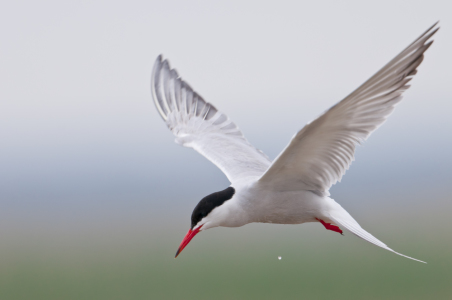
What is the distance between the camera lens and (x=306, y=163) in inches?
117

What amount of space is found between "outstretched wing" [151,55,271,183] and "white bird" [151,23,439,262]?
1 centimetres

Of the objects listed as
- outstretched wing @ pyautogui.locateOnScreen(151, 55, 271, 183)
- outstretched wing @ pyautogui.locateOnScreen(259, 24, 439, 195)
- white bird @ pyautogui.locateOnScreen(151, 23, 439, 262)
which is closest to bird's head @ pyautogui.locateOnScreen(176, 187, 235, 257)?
white bird @ pyautogui.locateOnScreen(151, 23, 439, 262)

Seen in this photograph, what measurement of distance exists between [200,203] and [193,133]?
1.29 m

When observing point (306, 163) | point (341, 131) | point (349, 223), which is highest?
point (341, 131)

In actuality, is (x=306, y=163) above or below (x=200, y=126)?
below

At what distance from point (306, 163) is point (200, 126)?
155cm

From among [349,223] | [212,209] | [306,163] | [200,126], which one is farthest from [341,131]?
[200,126]

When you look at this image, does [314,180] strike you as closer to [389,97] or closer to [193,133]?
[389,97]

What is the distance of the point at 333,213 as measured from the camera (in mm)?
3129

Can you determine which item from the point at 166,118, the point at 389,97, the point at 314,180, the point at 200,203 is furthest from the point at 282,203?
the point at 166,118

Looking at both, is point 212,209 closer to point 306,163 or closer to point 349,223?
point 306,163

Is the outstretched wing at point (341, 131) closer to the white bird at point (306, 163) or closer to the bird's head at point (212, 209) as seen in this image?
the white bird at point (306, 163)

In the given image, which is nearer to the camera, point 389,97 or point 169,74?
point 389,97

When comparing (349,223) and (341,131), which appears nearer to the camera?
(341,131)
